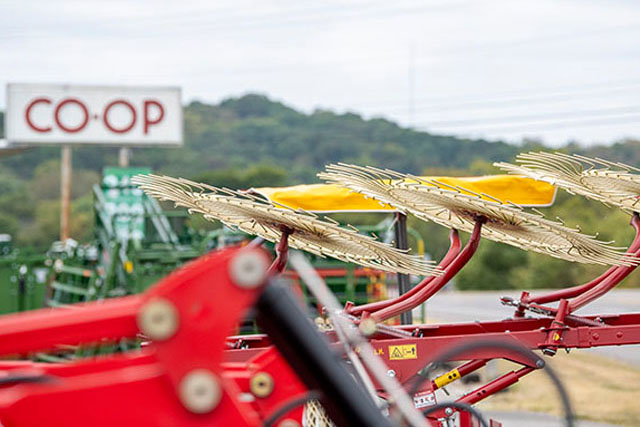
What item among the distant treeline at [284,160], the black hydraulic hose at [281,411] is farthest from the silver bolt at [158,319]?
the distant treeline at [284,160]

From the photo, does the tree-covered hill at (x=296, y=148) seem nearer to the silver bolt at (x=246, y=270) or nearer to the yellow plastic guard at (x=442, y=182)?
the yellow plastic guard at (x=442, y=182)

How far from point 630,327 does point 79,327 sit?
15.2 feet

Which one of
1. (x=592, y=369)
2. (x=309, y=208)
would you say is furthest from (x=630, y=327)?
(x=592, y=369)

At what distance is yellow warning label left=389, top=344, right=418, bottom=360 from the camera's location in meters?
5.79

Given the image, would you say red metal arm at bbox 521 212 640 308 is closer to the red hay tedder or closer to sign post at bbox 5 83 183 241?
the red hay tedder

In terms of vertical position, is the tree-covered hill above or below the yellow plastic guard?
below

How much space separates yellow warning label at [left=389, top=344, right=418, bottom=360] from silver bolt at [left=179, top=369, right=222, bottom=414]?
366 centimetres

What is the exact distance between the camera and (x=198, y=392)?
219 cm

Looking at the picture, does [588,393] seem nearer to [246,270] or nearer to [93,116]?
[246,270]

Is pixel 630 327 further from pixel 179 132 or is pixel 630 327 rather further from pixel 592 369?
pixel 179 132

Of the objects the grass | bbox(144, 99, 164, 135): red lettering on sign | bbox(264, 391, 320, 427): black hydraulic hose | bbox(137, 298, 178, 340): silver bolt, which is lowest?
the grass

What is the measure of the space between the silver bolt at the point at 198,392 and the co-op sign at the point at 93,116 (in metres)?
24.6

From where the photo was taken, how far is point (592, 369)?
1584 cm

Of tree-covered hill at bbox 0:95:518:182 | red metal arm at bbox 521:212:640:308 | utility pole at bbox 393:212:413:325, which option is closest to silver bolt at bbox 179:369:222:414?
red metal arm at bbox 521:212:640:308
